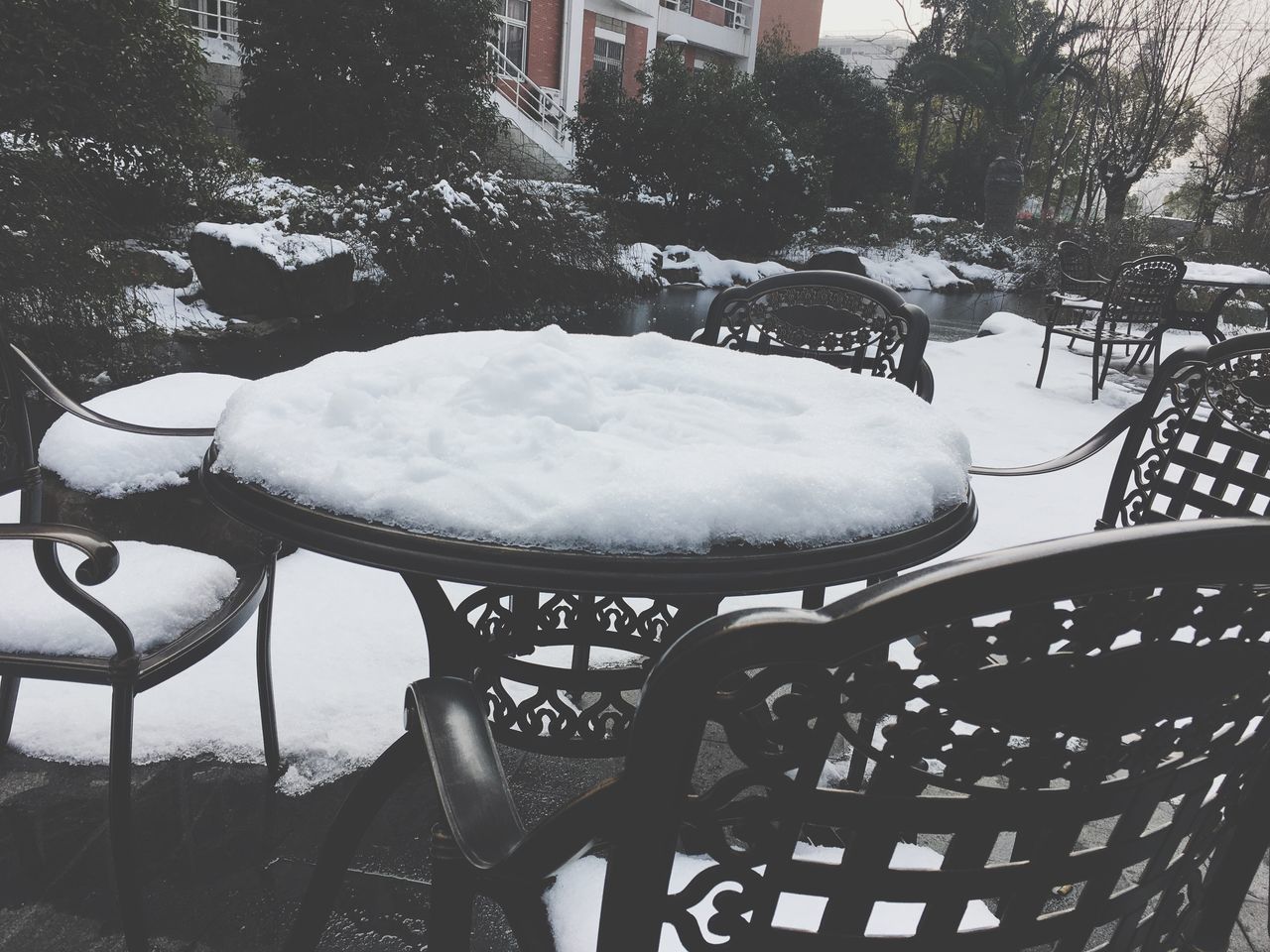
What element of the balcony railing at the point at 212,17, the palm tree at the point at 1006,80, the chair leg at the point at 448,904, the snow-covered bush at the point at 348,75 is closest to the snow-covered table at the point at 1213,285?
the chair leg at the point at 448,904

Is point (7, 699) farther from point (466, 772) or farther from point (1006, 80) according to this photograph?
point (1006, 80)

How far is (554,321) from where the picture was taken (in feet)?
25.8

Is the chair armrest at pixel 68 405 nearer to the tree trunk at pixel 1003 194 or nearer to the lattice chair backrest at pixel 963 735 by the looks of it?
the lattice chair backrest at pixel 963 735

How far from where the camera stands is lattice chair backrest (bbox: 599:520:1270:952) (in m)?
0.45

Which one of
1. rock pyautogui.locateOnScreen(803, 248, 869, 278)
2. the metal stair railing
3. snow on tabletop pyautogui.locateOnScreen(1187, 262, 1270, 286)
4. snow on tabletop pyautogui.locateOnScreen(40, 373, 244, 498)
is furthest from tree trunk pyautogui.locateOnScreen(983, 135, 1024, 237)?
snow on tabletop pyautogui.locateOnScreen(40, 373, 244, 498)

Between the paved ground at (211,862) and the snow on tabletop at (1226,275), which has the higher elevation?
the snow on tabletop at (1226,275)

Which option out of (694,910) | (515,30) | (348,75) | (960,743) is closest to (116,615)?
(694,910)

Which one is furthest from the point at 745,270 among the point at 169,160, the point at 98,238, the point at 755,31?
the point at 755,31

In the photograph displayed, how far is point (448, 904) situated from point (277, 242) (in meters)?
7.18

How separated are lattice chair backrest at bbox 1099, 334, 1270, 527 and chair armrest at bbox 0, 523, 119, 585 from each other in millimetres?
1798

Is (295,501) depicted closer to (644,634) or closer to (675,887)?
(675,887)

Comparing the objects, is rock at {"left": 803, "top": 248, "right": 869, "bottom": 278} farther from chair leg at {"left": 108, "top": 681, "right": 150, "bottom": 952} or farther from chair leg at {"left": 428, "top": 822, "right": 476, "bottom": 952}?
chair leg at {"left": 428, "top": 822, "right": 476, "bottom": 952}

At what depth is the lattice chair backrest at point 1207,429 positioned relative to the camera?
154 centimetres

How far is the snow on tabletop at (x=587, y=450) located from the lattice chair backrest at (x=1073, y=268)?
8.33 m
